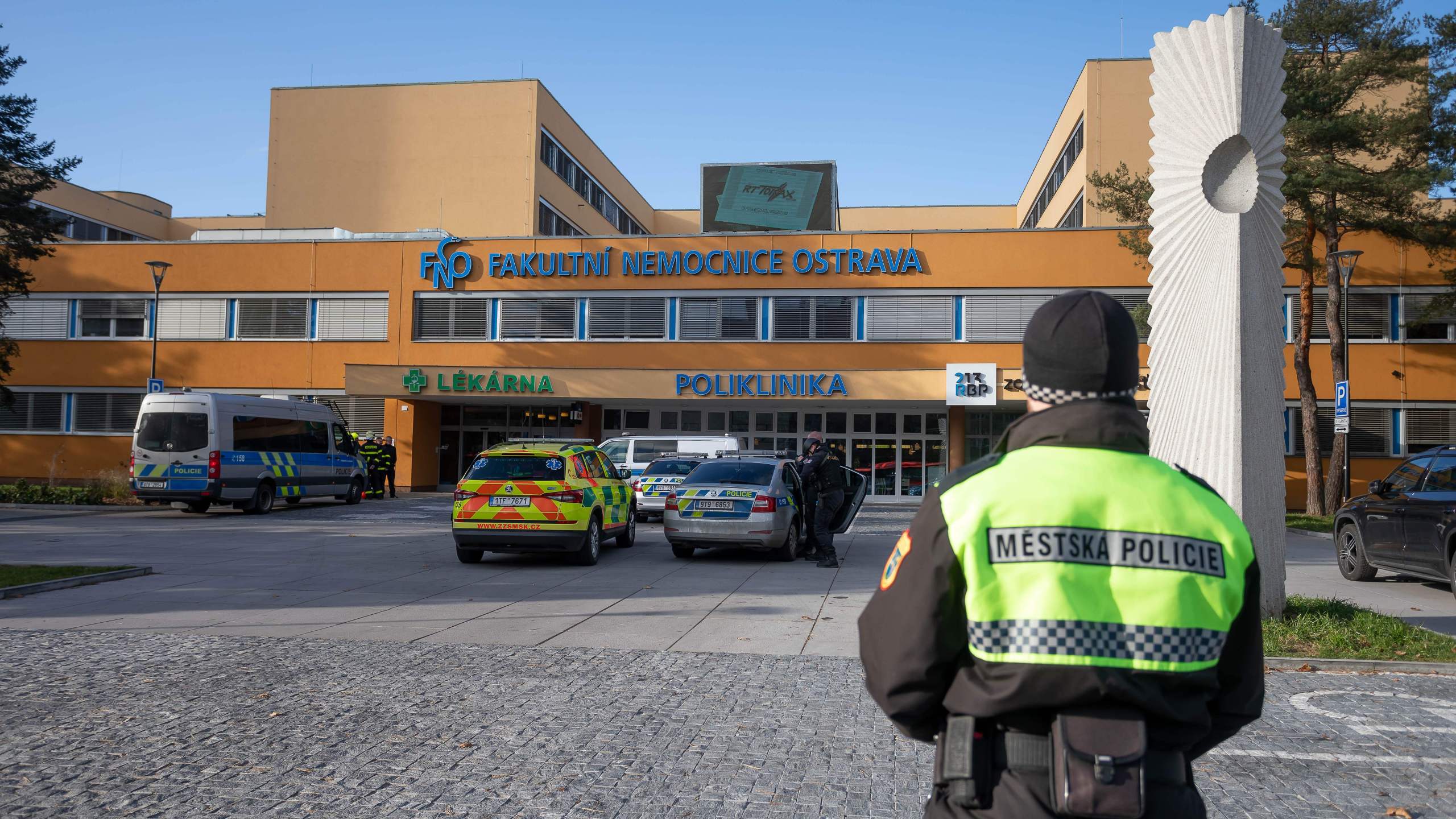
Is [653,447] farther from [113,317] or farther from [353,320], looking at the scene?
[113,317]

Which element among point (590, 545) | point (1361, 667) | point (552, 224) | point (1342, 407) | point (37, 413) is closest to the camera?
point (1361, 667)

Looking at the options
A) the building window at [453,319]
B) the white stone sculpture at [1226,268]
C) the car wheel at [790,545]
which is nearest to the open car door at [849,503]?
the car wheel at [790,545]

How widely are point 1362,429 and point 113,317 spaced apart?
39.8 m

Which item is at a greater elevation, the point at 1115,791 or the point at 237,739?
the point at 1115,791

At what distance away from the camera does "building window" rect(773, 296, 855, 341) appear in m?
32.2

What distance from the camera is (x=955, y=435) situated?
32.4 m

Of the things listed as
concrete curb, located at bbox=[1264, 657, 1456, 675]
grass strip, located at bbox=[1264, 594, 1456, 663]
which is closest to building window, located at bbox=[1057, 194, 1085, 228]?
grass strip, located at bbox=[1264, 594, 1456, 663]

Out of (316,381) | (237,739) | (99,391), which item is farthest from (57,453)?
(237,739)

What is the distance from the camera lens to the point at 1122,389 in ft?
7.29

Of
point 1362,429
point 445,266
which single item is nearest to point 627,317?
point 445,266

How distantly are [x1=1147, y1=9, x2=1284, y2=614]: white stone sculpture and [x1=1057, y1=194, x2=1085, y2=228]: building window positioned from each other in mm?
26220

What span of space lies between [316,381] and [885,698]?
35.3 metres

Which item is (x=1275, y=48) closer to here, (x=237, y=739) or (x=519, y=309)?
(x=237, y=739)

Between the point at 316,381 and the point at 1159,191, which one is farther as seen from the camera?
the point at 316,381
